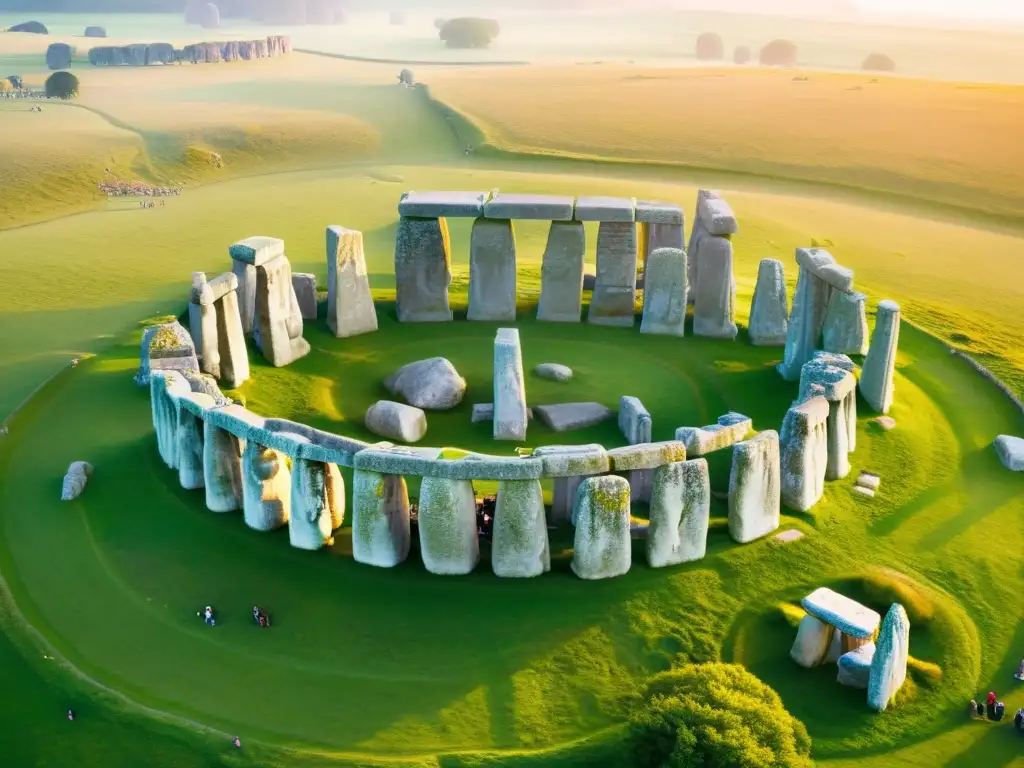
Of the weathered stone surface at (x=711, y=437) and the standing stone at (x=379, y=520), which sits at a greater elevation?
the weathered stone surface at (x=711, y=437)

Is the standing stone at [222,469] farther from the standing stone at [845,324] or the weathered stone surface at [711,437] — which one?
the standing stone at [845,324]

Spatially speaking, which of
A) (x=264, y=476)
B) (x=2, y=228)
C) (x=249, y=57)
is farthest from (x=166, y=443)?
(x=249, y=57)

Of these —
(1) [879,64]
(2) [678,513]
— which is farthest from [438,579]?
(1) [879,64]

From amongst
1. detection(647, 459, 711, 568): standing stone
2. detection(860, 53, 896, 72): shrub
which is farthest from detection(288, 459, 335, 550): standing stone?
detection(860, 53, 896, 72): shrub

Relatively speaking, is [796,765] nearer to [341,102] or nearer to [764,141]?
[764,141]

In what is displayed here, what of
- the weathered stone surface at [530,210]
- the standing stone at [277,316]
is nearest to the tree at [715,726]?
the standing stone at [277,316]

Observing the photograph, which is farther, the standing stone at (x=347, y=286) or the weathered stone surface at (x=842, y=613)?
the standing stone at (x=347, y=286)
